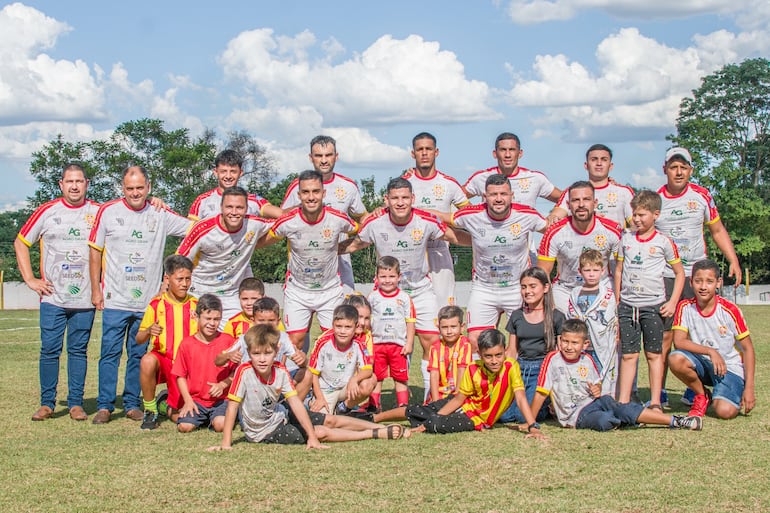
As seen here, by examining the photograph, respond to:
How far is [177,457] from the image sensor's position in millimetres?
6262

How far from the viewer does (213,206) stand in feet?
31.6

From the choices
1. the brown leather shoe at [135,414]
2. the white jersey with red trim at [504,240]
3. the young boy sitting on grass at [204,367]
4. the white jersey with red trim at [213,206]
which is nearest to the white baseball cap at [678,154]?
A: the white jersey with red trim at [504,240]

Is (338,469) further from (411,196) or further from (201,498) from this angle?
(411,196)

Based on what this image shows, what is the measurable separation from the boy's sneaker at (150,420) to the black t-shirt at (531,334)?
324cm

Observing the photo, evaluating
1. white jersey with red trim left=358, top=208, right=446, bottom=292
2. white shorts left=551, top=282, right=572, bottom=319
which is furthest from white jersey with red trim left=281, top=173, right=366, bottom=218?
white shorts left=551, top=282, right=572, bottom=319

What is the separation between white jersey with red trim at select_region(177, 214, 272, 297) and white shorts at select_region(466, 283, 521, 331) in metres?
2.24

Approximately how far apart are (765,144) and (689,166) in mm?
58343

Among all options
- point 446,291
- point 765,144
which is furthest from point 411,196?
point 765,144

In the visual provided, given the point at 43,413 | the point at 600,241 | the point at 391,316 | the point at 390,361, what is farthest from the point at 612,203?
the point at 43,413

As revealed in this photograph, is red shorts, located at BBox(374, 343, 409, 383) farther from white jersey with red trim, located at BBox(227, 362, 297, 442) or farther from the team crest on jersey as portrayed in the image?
the team crest on jersey

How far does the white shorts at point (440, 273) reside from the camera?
931 cm

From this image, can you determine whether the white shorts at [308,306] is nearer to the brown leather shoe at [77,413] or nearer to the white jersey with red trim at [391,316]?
the white jersey with red trim at [391,316]

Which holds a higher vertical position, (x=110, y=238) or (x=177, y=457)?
(x=110, y=238)

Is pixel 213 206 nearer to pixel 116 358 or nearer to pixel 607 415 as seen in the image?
pixel 116 358
